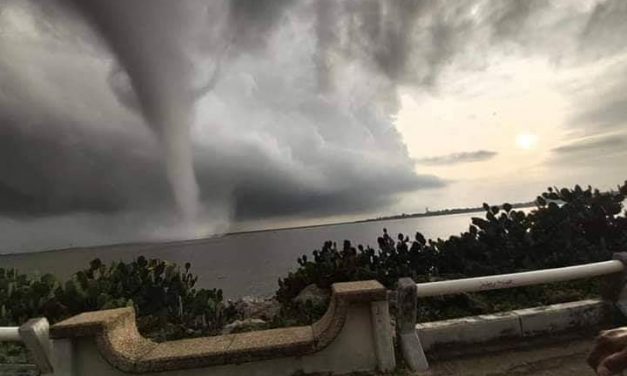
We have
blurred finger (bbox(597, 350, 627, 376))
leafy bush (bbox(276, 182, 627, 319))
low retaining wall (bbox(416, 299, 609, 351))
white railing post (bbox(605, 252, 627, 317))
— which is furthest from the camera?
leafy bush (bbox(276, 182, 627, 319))

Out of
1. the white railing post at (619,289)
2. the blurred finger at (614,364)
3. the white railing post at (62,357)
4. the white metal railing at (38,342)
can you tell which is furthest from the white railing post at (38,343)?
the white railing post at (619,289)

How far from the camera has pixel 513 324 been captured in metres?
4.53

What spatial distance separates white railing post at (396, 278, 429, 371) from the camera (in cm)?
404

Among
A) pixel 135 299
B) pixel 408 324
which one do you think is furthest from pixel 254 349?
pixel 135 299

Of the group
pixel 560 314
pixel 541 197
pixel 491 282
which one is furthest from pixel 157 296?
pixel 541 197

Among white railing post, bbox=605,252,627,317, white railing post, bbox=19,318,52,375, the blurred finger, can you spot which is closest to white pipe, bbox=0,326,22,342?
white railing post, bbox=19,318,52,375

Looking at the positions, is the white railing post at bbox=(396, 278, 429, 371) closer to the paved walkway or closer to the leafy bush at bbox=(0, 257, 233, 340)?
the paved walkway

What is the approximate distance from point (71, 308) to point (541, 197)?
9.03 metres

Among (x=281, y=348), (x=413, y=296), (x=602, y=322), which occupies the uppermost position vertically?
(x=413, y=296)

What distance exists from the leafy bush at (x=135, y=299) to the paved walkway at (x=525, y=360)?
3218 millimetres

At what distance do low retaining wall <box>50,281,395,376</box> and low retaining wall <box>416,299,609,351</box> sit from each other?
30.8 inches

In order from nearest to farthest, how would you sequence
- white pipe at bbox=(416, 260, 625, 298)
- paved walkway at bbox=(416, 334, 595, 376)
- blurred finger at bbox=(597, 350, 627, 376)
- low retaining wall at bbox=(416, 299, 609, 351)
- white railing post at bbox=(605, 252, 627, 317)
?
blurred finger at bbox=(597, 350, 627, 376) → paved walkway at bbox=(416, 334, 595, 376) → white pipe at bbox=(416, 260, 625, 298) → low retaining wall at bbox=(416, 299, 609, 351) → white railing post at bbox=(605, 252, 627, 317)

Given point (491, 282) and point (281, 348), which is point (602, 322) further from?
point (281, 348)

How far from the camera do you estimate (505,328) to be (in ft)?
14.8
